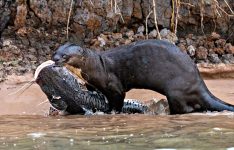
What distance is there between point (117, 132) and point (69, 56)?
3.36 feet

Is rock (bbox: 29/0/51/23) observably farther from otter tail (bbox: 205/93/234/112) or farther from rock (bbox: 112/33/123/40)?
otter tail (bbox: 205/93/234/112)

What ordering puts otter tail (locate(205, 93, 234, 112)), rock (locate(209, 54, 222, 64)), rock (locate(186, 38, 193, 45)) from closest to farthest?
otter tail (locate(205, 93, 234, 112)) < rock (locate(209, 54, 222, 64)) < rock (locate(186, 38, 193, 45))

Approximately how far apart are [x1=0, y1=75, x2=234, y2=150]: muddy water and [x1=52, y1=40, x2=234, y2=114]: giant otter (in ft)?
0.72

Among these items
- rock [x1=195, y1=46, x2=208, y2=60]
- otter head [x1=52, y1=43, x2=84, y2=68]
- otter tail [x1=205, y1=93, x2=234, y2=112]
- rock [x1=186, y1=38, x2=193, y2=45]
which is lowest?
otter tail [x1=205, y1=93, x2=234, y2=112]

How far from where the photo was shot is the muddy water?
2.71m

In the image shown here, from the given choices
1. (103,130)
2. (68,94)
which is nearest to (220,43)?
(68,94)

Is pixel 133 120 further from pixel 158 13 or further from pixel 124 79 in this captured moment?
pixel 158 13

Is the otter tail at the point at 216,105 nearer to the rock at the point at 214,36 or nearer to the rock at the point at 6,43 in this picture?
the rock at the point at 214,36

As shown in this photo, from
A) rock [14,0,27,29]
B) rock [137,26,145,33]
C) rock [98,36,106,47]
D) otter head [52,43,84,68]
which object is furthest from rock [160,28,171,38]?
otter head [52,43,84,68]

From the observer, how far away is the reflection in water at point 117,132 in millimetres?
2703

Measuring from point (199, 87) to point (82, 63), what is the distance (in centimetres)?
81

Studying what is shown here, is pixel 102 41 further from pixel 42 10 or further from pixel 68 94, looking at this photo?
pixel 68 94

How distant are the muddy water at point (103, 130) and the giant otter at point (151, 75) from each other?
22cm

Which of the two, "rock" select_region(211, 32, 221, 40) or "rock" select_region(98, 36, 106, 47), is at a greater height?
"rock" select_region(211, 32, 221, 40)
